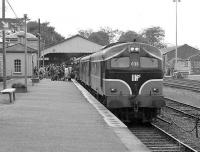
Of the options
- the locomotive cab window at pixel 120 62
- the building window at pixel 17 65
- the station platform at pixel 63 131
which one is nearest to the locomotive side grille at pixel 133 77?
the locomotive cab window at pixel 120 62

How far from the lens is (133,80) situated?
1591 cm

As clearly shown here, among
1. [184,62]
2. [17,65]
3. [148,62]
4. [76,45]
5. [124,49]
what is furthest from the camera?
[184,62]

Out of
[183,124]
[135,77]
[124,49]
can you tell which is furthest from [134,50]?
[183,124]

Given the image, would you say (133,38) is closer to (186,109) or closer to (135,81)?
(135,81)

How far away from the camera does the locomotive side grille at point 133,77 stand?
52.1 feet

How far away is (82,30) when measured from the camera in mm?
132250

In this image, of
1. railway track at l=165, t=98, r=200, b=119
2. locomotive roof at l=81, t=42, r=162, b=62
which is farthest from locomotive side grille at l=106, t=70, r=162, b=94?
railway track at l=165, t=98, r=200, b=119

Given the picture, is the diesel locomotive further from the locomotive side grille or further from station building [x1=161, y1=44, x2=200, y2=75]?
station building [x1=161, y1=44, x2=200, y2=75]

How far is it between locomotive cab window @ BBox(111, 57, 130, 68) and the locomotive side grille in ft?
0.75

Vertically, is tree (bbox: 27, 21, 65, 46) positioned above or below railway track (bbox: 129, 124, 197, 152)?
above

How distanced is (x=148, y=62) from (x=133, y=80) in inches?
35.5

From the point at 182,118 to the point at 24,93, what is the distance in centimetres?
899

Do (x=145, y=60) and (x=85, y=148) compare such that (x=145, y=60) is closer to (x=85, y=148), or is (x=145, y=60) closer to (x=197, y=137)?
(x=197, y=137)

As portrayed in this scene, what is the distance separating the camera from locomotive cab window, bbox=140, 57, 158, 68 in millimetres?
16188
